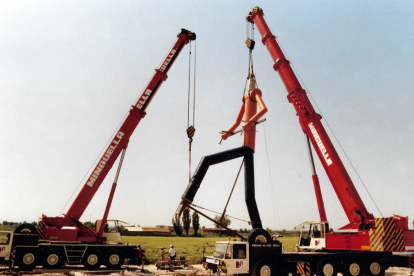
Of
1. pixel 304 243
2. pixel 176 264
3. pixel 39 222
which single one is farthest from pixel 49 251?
pixel 304 243

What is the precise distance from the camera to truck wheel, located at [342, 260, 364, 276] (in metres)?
14.5

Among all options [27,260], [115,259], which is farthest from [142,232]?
[27,260]

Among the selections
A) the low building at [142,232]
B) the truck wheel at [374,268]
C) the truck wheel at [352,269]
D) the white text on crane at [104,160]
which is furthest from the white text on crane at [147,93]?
the low building at [142,232]

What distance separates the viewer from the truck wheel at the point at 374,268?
47.9 ft

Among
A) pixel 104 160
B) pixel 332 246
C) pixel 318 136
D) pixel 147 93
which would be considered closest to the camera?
pixel 332 246

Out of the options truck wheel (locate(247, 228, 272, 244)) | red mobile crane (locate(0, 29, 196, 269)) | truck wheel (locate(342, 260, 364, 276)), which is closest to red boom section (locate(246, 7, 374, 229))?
truck wheel (locate(342, 260, 364, 276))

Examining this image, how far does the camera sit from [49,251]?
16.5 m

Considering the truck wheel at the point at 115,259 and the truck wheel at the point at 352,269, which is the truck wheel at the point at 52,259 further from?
the truck wheel at the point at 352,269

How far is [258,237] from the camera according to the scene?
13.8 metres

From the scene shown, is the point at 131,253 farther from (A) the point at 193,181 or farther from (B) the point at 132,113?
(B) the point at 132,113

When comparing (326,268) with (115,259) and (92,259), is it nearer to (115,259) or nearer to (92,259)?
(115,259)

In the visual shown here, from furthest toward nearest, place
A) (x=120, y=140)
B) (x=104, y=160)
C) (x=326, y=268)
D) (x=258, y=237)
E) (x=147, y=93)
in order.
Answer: (x=147, y=93) → (x=120, y=140) → (x=104, y=160) → (x=326, y=268) → (x=258, y=237)

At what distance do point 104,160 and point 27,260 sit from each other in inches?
247

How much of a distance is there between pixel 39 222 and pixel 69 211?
1.55 m
